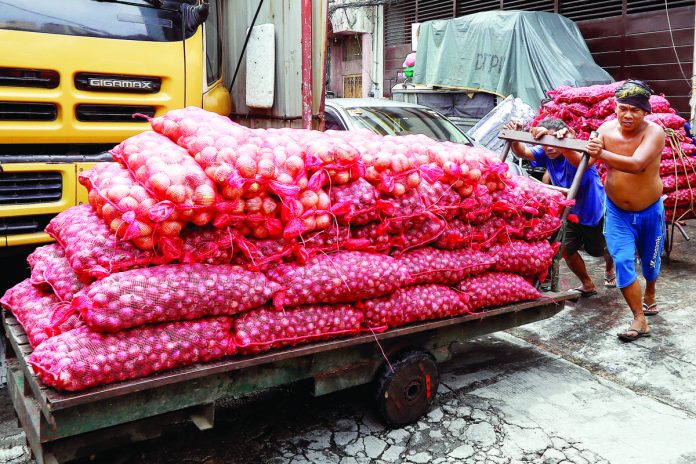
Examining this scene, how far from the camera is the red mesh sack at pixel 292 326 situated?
284 cm

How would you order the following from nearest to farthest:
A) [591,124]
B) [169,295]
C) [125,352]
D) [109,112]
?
[125,352]
[169,295]
[109,112]
[591,124]

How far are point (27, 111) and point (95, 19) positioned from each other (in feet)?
2.59

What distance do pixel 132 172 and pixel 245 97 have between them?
288 centimetres

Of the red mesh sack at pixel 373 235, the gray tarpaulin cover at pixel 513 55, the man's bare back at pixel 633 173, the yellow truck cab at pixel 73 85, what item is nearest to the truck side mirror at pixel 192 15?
the yellow truck cab at pixel 73 85

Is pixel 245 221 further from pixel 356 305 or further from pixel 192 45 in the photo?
pixel 192 45

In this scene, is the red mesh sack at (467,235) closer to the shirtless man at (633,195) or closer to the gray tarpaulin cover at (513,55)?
the shirtless man at (633,195)

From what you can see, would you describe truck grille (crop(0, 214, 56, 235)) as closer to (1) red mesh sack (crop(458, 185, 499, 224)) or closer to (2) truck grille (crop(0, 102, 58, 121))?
(2) truck grille (crop(0, 102, 58, 121))

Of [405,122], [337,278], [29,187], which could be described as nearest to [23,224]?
[29,187]

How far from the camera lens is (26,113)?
13.5ft

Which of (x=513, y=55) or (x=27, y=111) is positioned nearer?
(x=27, y=111)

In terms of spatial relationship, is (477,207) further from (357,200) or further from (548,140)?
(548,140)

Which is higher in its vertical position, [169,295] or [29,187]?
[29,187]

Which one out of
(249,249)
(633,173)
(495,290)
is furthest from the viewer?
(633,173)

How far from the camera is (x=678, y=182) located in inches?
265
